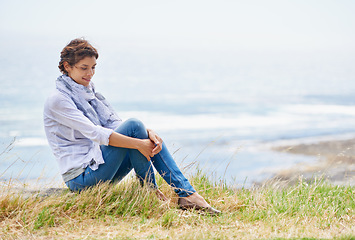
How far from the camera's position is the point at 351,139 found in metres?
15.7

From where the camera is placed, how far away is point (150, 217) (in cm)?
333

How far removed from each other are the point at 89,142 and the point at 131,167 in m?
0.38

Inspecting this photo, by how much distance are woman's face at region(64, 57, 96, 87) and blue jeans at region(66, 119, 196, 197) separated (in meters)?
0.47

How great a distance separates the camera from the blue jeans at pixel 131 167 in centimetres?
326

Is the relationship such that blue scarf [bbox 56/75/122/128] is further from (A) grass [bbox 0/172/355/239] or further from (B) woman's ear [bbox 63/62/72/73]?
(A) grass [bbox 0/172/355/239]

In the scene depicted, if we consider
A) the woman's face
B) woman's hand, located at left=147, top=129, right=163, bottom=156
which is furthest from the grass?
the woman's face

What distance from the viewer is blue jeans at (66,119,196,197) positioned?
3260 mm

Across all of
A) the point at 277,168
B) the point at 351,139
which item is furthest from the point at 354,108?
the point at 277,168

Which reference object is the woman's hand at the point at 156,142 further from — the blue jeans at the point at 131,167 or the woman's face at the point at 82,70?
the woman's face at the point at 82,70

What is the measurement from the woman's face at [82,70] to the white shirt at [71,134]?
0.70 feet

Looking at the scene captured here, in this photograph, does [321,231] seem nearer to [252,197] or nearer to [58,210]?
[252,197]

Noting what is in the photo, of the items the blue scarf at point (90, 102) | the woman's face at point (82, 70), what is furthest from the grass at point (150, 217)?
the woman's face at point (82, 70)

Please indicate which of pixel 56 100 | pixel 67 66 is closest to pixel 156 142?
pixel 56 100

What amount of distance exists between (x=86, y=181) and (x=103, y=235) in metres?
0.47
